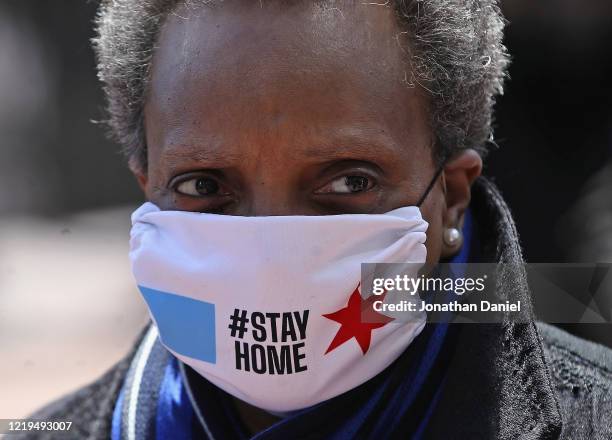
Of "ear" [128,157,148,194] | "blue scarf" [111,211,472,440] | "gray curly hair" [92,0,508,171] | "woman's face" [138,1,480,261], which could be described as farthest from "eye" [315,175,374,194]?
"ear" [128,157,148,194]

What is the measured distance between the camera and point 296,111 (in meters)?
1.93

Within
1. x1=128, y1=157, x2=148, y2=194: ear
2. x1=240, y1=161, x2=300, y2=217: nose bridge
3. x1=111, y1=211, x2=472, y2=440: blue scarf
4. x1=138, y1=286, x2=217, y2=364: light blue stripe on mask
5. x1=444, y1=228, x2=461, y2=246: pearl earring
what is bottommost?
x1=111, y1=211, x2=472, y2=440: blue scarf

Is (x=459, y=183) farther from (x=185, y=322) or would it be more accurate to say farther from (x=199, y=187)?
(x=185, y=322)

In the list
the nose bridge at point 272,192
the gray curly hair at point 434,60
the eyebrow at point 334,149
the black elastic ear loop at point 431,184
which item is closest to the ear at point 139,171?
the gray curly hair at point 434,60

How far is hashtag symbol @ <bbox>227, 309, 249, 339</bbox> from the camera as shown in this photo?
6.37 ft

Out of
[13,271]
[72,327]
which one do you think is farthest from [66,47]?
[72,327]

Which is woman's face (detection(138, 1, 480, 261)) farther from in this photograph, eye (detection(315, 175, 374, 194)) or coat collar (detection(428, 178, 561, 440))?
coat collar (detection(428, 178, 561, 440))

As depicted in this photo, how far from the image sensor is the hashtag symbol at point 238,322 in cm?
194

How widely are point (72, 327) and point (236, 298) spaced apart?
16.8 feet

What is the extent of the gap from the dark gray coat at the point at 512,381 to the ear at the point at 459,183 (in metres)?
0.07

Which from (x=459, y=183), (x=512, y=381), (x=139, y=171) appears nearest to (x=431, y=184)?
(x=459, y=183)

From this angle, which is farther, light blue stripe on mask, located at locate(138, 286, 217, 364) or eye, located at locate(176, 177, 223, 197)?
eye, located at locate(176, 177, 223, 197)

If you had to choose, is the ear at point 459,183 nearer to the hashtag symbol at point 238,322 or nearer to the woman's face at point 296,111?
the woman's face at point 296,111

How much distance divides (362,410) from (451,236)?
1.70 ft
